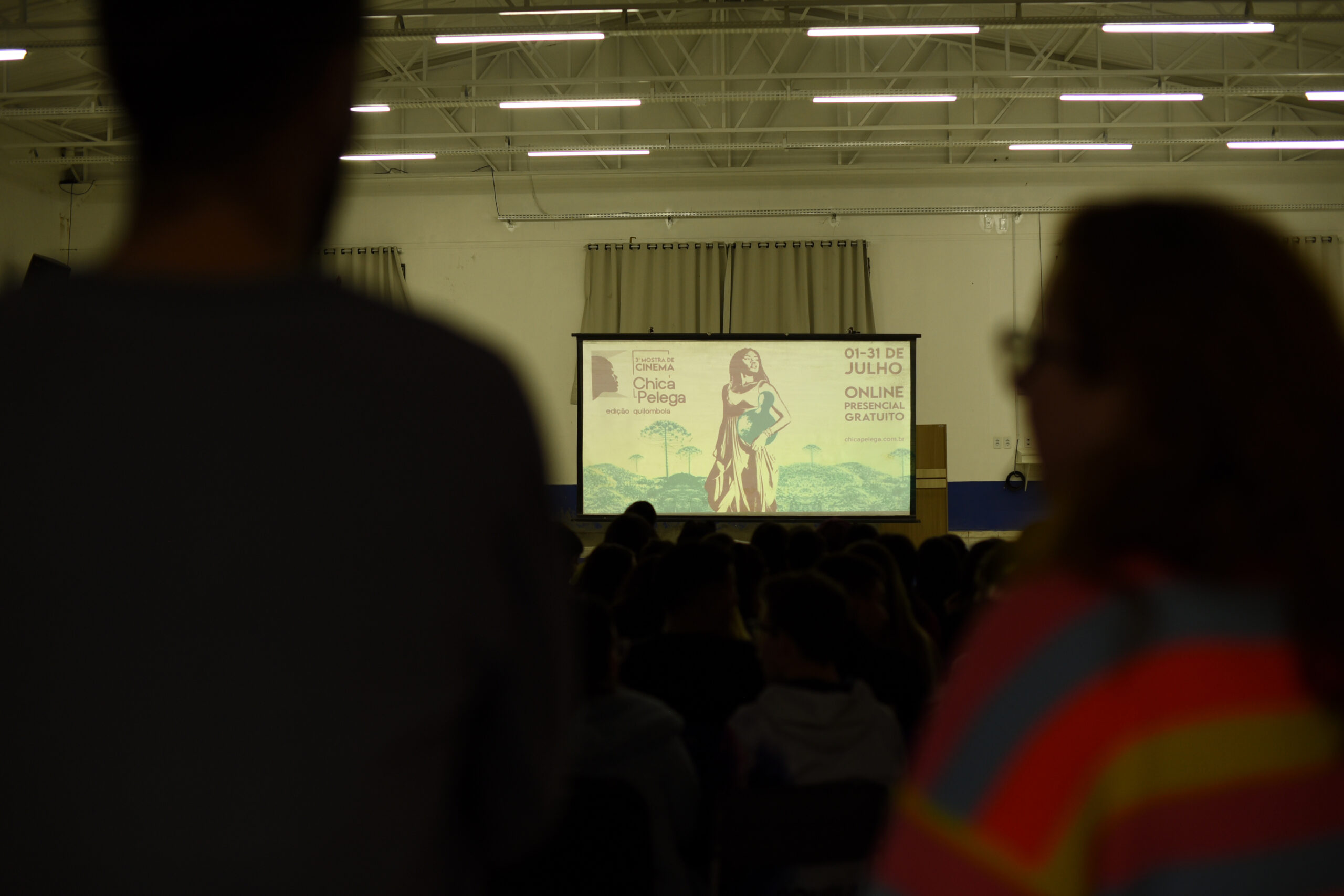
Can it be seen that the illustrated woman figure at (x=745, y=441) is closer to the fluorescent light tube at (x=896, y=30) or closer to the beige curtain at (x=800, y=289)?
the beige curtain at (x=800, y=289)

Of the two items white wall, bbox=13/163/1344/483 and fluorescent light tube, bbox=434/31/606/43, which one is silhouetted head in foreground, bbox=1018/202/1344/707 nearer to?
fluorescent light tube, bbox=434/31/606/43

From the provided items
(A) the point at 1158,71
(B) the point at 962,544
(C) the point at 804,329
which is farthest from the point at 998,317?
(B) the point at 962,544

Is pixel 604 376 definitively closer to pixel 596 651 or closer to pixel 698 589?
pixel 698 589

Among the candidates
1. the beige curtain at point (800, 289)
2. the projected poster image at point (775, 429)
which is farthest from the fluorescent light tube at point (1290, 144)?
the beige curtain at point (800, 289)

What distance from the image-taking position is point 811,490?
9.23 meters

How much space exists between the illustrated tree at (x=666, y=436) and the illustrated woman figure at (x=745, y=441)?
1.07 ft

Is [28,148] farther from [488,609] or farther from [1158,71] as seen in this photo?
[488,609]

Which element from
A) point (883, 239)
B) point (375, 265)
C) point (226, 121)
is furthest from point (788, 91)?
point (226, 121)

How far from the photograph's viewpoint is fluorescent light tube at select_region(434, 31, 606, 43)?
259 inches

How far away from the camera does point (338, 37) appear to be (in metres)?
0.68

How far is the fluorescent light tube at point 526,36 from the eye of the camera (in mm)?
6570

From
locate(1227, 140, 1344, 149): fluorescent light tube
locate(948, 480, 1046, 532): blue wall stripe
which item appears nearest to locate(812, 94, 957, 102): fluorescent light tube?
locate(1227, 140, 1344, 149): fluorescent light tube

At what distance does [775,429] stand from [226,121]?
8.67 metres

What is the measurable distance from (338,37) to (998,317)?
33.4ft
